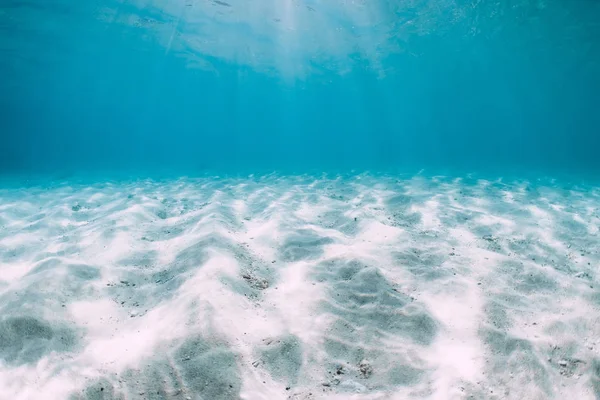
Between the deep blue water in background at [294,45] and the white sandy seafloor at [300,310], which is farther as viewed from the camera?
the deep blue water in background at [294,45]

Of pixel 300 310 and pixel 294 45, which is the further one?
pixel 294 45

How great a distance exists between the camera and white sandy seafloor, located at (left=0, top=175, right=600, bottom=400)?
7.29ft

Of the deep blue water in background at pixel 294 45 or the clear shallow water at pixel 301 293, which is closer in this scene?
the clear shallow water at pixel 301 293

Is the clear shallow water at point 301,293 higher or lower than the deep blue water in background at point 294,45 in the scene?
lower

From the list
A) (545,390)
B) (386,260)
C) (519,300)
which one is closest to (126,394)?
(545,390)

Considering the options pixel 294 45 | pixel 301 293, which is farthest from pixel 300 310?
pixel 294 45

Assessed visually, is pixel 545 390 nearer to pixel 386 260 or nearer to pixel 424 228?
pixel 386 260

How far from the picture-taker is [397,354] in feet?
8.29

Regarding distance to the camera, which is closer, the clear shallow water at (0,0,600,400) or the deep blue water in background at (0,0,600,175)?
the clear shallow water at (0,0,600,400)

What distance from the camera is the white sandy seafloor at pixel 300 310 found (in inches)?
87.5

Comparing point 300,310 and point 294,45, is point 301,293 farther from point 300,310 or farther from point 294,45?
point 294,45

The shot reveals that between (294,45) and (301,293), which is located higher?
(294,45)

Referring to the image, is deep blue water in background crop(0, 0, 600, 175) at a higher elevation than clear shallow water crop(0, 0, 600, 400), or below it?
higher

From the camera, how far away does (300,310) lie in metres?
3.02
